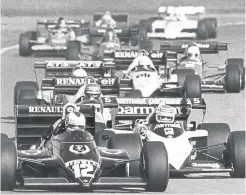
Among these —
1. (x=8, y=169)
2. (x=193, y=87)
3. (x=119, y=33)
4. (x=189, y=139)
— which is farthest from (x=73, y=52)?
(x=8, y=169)

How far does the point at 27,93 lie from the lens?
21906mm

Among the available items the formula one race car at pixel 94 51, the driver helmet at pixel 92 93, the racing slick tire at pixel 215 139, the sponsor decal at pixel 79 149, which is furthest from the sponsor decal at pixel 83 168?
the formula one race car at pixel 94 51

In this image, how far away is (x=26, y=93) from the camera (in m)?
21.9

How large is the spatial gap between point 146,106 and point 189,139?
1.20 meters

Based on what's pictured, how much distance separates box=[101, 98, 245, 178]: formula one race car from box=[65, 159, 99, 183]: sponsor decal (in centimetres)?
161

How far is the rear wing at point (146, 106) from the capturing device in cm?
1784

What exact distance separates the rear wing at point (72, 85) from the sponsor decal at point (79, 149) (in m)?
6.36

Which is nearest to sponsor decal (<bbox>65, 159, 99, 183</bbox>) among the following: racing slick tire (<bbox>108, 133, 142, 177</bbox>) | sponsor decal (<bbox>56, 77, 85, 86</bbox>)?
racing slick tire (<bbox>108, 133, 142, 177</bbox>)

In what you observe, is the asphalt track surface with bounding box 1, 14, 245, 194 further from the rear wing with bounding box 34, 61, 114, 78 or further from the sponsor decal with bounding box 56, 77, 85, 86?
the sponsor decal with bounding box 56, 77, 85, 86

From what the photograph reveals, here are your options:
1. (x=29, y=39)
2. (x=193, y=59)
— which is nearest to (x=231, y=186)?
(x=193, y=59)

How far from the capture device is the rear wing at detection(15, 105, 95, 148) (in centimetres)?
1703

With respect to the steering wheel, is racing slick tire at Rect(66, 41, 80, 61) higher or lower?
higher

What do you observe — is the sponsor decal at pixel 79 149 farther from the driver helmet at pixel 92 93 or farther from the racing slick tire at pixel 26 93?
the racing slick tire at pixel 26 93

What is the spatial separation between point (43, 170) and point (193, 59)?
1287cm
